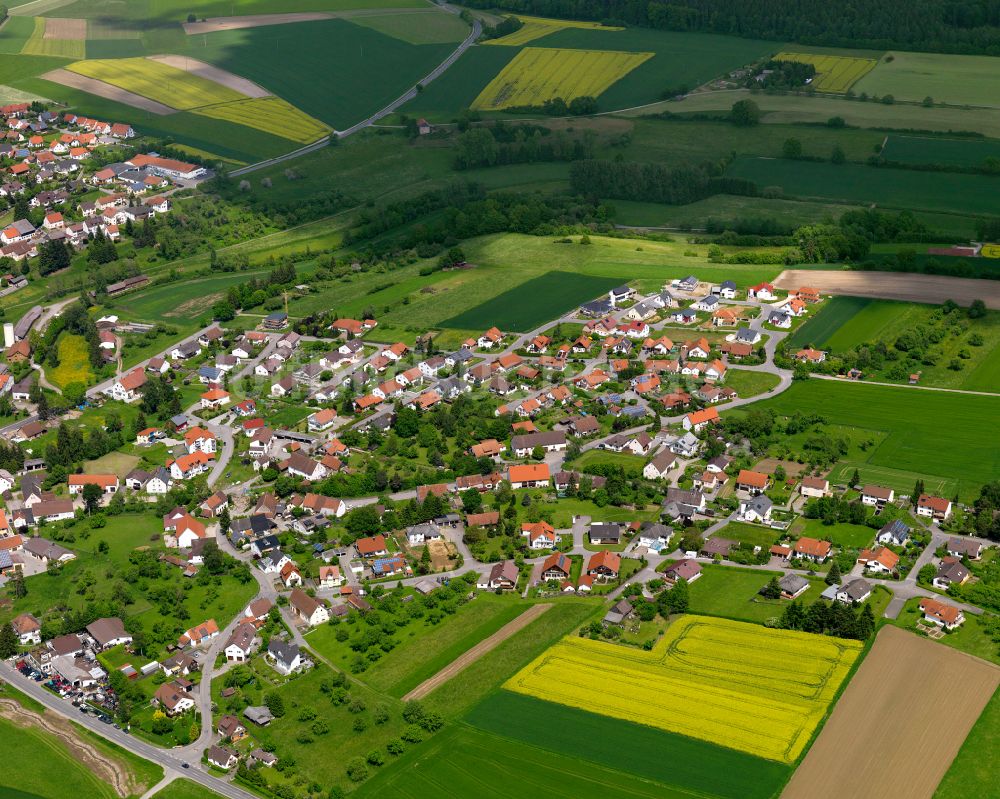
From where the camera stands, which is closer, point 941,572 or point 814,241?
point 941,572

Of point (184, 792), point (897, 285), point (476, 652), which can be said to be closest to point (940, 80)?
point (897, 285)

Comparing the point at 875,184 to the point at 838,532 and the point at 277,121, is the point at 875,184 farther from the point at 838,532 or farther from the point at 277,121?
the point at 277,121

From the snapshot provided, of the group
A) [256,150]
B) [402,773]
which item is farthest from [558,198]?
[402,773]

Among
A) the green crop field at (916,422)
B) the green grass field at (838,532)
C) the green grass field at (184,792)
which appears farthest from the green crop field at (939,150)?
the green grass field at (184,792)

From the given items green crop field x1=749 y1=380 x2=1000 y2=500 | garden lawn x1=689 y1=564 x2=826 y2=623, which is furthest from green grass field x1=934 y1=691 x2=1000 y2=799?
green crop field x1=749 y1=380 x2=1000 y2=500

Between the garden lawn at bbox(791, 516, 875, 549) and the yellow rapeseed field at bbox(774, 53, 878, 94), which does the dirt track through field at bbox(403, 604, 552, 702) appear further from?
the yellow rapeseed field at bbox(774, 53, 878, 94)

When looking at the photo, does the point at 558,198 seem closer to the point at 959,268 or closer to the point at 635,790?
the point at 959,268
